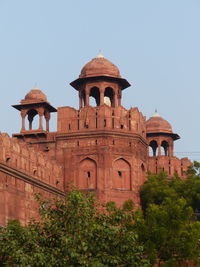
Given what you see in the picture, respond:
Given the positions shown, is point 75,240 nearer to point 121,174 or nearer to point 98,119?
point 121,174

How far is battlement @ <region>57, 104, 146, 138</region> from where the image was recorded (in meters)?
29.8

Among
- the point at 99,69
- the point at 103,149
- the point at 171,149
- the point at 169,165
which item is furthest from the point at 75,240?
the point at 171,149

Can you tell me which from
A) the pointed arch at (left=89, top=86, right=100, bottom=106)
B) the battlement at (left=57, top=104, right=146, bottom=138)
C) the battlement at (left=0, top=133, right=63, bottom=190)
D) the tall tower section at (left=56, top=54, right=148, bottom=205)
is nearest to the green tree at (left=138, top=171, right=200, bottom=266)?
the battlement at (left=0, top=133, right=63, bottom=190)

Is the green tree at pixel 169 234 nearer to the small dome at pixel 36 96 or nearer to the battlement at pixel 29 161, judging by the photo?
the battlement at pixel 29 161

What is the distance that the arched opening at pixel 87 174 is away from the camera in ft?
96.1

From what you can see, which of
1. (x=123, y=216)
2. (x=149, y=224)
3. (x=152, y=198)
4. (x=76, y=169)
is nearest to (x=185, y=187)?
(x=152, y=198)

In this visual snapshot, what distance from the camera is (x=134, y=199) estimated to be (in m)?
29.4

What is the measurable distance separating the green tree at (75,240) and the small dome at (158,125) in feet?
82.7

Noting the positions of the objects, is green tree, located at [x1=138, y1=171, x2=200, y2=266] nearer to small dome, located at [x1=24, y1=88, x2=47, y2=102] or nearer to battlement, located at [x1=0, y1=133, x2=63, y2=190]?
battlement, located at [x1=0, y1=133, x2=63, y2=190]

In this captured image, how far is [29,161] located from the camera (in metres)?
26.3

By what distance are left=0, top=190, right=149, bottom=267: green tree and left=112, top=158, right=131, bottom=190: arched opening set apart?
16.1 metres

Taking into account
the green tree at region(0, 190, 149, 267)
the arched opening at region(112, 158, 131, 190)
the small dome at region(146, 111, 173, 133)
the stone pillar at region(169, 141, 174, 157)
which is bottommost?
the green tree at region(0, 190, 149, 267)

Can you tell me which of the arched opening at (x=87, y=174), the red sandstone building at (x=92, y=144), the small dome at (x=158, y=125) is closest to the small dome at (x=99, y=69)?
the red sandstone building at (x=92, y=144)

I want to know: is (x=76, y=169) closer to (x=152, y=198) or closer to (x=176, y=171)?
(x=152, y=198)
